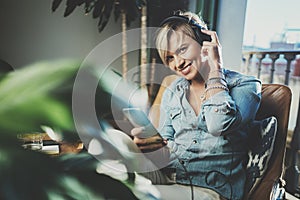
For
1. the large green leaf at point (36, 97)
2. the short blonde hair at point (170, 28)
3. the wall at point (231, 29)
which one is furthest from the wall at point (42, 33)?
the wall at point (231, 29)

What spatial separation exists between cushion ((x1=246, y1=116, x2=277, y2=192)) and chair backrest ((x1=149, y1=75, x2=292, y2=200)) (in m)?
0.02

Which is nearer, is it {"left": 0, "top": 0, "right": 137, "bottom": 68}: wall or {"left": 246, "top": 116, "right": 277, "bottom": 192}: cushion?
{"left": 0, "top": 0, "right": 137, "bottom": 68}: wall

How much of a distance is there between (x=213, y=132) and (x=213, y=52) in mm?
302

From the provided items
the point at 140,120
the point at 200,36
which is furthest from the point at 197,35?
the point at 140,120

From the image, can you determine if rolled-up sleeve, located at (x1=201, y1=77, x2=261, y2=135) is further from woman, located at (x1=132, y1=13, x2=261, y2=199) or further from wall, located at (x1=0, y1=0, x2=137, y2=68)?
wall, located at (x1=0, y1=0, x2=137, y2=68)

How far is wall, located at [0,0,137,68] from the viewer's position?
944mm

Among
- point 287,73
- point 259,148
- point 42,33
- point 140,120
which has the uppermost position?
point 42,33

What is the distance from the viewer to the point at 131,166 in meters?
1.09

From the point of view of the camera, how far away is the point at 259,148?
1.23 m

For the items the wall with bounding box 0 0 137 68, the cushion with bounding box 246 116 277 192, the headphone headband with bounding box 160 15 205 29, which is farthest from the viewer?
the cushion with bounding box 246 116 277 192

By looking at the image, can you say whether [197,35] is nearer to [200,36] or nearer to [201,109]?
[200,36]

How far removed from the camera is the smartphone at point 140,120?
1078mm

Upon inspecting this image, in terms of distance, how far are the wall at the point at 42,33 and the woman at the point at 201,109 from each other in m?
0.25

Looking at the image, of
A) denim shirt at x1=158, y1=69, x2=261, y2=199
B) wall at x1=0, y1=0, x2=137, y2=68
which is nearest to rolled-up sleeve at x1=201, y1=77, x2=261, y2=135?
denim shirt at x1=158, y1=69, x2=261, y2=199
